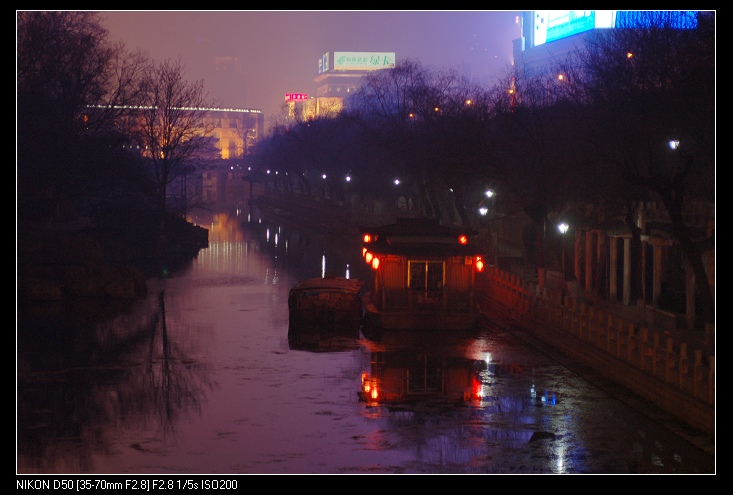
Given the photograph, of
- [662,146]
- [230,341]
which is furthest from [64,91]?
[662,146]

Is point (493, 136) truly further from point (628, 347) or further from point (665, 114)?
point (628, 347)

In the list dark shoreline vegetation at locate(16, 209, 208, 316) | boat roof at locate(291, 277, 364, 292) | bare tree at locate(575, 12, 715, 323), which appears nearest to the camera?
bare tree at locate(575, 12, 715, 323)

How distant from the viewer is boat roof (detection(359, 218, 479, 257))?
3509cm

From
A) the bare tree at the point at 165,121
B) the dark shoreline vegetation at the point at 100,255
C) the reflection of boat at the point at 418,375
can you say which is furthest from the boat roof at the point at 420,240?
the bare tree at the point at 165,121

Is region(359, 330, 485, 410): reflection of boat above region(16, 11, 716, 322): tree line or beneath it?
beneath

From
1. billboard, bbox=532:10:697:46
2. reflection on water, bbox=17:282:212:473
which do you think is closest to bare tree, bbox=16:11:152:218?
reflection on water, bbox=17:282:212:473

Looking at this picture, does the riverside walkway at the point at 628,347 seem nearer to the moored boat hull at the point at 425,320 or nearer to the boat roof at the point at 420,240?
the moored boat hull at the point at 425,320

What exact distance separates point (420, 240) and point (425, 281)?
141cm

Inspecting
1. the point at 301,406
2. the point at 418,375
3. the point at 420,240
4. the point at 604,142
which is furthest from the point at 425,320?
the point at 301,406

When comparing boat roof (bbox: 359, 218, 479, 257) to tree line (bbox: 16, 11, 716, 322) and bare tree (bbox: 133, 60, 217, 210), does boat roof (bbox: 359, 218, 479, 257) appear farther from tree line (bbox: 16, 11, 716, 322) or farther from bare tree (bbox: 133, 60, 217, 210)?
bare tree (bbox: 133, 60, 217, 210)

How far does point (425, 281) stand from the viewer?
3541 cm

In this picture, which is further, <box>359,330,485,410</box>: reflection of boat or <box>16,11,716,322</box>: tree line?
<box>16,11,716,322</box>: tree line

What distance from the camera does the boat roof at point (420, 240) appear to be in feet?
115

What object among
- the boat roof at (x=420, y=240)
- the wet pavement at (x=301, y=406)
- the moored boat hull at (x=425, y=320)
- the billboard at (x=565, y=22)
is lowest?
the wet pavement at (x=301, y=406)
